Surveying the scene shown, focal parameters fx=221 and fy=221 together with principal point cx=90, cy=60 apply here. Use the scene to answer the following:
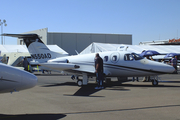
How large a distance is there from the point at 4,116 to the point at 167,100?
5523 millimetres

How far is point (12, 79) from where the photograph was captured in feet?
18.6

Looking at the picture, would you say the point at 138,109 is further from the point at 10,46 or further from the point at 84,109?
the point at 10,46

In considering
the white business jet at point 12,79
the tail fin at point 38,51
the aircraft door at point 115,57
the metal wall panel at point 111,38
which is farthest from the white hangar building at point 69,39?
the white business jet at point 12,79

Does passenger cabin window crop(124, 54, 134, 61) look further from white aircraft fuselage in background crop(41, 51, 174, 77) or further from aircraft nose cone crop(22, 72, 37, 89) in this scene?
aircraft nose cone crop(22, 72, 37, 89)

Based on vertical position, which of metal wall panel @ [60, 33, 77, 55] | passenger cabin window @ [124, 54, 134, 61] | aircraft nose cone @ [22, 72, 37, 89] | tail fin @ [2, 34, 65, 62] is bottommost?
aircraft nose cone @ [22, 72, 37, 89]

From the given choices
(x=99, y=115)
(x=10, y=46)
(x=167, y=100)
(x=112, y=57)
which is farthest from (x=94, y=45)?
(x=99, y=115)

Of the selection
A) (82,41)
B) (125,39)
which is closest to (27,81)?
(82,41)

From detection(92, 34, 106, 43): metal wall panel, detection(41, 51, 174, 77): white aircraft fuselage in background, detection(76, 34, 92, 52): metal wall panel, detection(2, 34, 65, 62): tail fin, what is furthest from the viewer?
detection(92, 34, 106, 43): metal wall panel

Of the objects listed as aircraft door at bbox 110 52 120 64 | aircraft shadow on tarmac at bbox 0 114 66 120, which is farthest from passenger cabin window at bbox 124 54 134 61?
aircraft shadow on tarmac at bbox 0 114 66 120

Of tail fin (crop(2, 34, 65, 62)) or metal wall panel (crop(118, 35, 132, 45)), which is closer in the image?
tail fin (crop(2, 34, 65, 62))

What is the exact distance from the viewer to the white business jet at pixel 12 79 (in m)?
5.55

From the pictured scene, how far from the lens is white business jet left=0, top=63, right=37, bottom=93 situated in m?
5.55

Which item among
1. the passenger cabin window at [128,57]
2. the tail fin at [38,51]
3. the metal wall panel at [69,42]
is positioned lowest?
the passenger cabin window at [128,57]

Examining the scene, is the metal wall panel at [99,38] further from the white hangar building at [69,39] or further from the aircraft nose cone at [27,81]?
the aircraft nose cone at [27,81]
